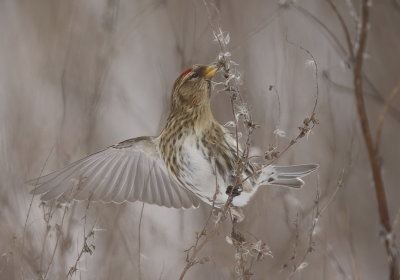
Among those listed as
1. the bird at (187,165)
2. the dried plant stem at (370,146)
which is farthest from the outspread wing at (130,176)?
the dried plant stem at (370,146)

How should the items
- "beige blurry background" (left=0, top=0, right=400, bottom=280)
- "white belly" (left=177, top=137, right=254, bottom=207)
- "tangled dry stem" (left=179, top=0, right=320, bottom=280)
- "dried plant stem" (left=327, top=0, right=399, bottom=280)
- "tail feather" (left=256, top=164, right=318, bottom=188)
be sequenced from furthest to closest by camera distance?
"beige blurry background" (left=0, top=0, right=400, bottom=280), "tail feather" (left=256, top=164, right=318, bottom=188), "white belly" (left=177, top=137, right=254, bottom=207), "tangled dry stem" (left=179, top=0, right=320, bottom=280), "dried plant stem" (left=327, top=0, right=399, bottom=280)

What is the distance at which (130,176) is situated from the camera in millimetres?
4383

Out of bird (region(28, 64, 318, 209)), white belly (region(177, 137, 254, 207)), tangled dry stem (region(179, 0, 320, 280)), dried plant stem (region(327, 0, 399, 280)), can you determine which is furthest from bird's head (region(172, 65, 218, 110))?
dried plant stem (region(327, 0, 399, 280))

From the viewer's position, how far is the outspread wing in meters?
4.12

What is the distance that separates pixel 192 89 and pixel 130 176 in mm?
959

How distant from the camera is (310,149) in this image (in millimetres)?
6531

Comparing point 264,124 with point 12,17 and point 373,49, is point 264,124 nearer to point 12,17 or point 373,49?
point 373,49

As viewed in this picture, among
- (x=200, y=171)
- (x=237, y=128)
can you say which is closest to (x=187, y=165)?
(x=200, y=171)

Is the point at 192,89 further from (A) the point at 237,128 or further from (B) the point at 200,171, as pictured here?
(A) the point at 237,128

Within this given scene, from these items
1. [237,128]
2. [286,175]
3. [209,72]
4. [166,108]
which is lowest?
[286,175]

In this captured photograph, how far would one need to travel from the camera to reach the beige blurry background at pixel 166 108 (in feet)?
14.5

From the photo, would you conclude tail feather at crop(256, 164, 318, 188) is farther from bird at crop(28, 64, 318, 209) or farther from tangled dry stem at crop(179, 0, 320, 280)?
tangled dry stem at crop(179, 0, 320, 280)

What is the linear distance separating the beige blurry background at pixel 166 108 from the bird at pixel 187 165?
0.22 m

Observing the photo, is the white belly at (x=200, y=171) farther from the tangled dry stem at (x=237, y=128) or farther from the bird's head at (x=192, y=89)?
the tangled dry stem at (x=237, y=128)
